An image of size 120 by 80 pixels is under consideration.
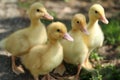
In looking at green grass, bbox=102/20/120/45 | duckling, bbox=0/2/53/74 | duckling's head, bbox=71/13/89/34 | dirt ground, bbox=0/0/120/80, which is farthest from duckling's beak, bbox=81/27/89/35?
green grass, bbox=102/20/120/45

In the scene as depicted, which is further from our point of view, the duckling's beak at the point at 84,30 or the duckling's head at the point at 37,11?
the duckling's head at the point at 37,11

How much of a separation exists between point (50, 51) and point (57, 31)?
0.75 feet

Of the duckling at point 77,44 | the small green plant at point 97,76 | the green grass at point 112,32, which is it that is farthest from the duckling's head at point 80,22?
the green grass at point 112,32

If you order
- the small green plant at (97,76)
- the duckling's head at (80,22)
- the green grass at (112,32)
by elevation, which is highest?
the duckling's head at (80,22)

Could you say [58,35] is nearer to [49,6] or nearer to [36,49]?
[36,49]

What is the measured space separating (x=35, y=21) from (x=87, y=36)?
2.08 ft

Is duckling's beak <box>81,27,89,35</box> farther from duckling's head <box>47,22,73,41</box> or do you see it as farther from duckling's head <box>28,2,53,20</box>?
Result: duckling's head <box>28,2,53,20</box>

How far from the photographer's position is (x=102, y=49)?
16.1 feet

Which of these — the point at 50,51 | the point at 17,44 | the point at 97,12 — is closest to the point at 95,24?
the point at 97,12

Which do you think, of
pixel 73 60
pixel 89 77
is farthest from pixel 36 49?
pixel 89 77

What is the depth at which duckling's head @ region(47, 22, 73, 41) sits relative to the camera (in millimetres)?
3820

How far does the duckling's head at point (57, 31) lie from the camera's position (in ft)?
12.5

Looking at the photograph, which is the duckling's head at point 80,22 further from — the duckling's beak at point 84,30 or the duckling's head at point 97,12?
the duckling's head at point 97,12

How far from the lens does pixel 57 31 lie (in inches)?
151
